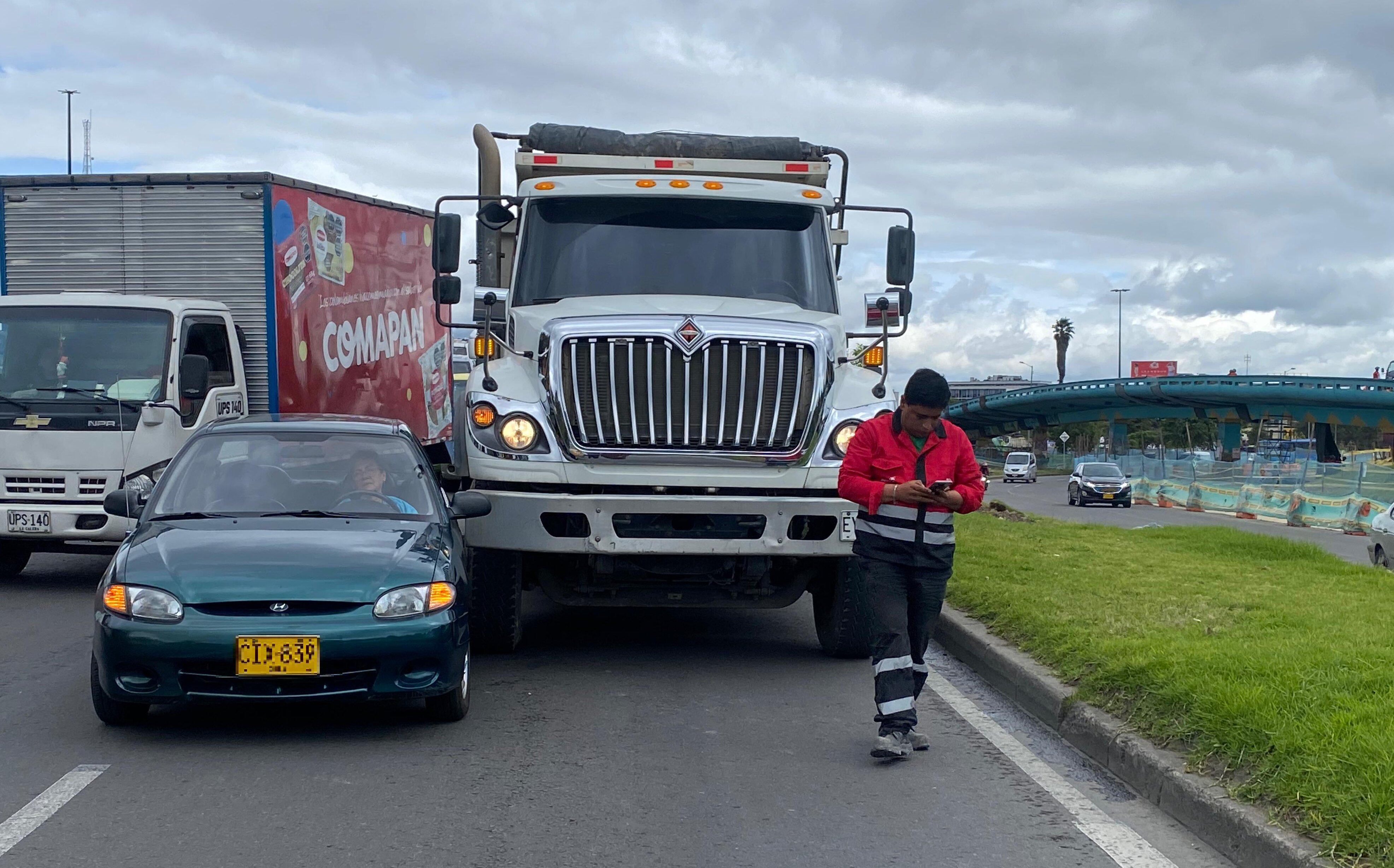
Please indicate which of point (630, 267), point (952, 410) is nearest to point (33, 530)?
point (630, 267)

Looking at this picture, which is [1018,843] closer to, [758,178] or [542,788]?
[542,788]

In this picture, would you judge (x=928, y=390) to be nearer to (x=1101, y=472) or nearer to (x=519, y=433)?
(x=519, y=433)

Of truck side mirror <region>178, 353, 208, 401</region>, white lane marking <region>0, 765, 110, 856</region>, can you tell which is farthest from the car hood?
truck side mirror <region>178, 353, 208, 401</region>

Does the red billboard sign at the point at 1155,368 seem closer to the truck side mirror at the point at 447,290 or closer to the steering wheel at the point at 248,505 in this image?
the truck side mirror at the point at 447,290

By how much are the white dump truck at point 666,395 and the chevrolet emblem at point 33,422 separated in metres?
4.25

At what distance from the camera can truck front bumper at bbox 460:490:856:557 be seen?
26.9ft

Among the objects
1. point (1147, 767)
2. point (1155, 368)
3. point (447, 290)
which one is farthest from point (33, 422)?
point (1155, 368)

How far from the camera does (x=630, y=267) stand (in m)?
9.60

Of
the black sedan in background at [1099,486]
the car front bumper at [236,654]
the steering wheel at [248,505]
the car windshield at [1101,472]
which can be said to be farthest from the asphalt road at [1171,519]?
the car front bumper at [236,654]

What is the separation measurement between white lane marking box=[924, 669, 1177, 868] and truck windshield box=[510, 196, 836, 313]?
3.10 m

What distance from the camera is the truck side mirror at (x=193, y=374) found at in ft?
38.5

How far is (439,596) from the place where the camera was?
6809mm

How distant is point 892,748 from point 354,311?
29.7 feet

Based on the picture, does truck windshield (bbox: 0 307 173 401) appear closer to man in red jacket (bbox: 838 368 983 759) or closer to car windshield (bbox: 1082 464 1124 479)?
man in red jacket (bbox: 838 368 983 759)
